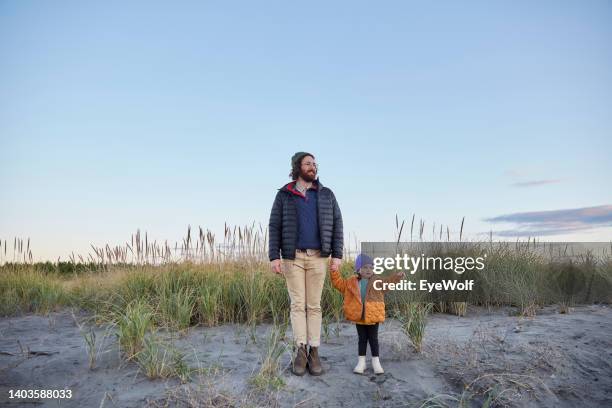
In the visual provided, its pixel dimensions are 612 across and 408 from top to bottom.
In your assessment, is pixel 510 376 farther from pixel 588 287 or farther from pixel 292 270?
pixel 588 287

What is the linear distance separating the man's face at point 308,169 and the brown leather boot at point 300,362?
176 cm

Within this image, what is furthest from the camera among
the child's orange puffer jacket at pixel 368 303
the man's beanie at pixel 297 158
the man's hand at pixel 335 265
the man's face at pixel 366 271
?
the man's beanie at pixel 297 158

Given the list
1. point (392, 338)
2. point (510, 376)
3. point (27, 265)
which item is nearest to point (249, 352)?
point (392, 338)

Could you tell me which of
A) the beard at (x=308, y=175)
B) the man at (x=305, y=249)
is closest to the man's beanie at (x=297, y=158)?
the man at (x=305, y=249)

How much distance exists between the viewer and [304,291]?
17.3 feet

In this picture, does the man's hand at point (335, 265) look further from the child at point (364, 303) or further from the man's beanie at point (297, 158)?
the man's beanie at point (297, 158)

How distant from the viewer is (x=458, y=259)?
8922mm

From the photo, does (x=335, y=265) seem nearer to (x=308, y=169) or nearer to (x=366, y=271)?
(x=366, y=271)

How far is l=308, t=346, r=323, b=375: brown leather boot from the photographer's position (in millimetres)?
5166

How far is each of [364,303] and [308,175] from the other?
1.45 meters

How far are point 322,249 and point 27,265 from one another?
1055 cm

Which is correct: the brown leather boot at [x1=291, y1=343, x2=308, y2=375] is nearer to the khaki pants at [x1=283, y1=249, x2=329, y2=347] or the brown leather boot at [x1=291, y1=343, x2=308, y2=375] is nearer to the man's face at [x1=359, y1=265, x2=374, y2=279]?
the khaki pants at [x1=283, y1=249, x2=329, y2=347]

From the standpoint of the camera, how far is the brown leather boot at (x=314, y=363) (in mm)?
5166

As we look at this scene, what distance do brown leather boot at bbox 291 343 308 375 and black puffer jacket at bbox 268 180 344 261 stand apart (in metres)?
0.98
